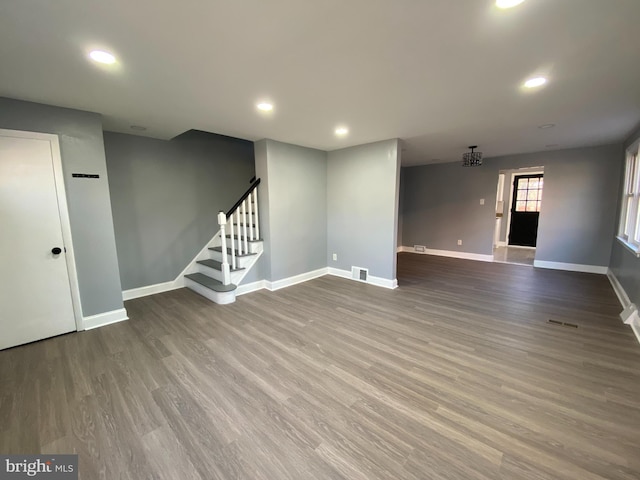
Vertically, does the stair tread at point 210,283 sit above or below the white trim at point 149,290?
above

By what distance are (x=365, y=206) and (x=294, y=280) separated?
1.79m

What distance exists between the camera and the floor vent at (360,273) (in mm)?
4712

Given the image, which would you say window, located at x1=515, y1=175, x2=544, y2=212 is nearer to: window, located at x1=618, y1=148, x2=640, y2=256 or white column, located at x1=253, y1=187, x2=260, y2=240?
window, located at x1=618, y1=148, x2=640, y2=256

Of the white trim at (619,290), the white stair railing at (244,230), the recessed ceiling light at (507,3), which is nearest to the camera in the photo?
the recessed ceiling light at (507,3)

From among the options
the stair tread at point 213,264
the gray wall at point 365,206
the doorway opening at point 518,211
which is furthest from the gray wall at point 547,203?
the stair tread at point 213,264

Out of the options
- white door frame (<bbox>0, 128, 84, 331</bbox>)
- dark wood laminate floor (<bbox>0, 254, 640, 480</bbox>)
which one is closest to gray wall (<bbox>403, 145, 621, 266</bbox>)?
dark wood laminate floor (<bbox>0, 254, 640, 480</bbox>)

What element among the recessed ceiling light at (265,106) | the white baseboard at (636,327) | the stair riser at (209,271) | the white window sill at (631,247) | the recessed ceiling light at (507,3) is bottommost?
the white baseboard at (636,327)

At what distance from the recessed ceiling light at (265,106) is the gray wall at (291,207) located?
50.6 inches

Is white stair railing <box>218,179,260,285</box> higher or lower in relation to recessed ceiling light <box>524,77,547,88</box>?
lower

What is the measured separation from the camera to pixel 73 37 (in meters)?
1.59

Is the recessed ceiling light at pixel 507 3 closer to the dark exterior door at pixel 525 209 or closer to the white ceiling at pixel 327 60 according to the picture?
the white ceiling at pixel 327 60

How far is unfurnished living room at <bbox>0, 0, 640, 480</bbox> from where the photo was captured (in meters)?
1.49

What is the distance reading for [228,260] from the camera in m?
4.36

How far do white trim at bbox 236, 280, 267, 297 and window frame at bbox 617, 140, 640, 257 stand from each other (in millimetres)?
4983
